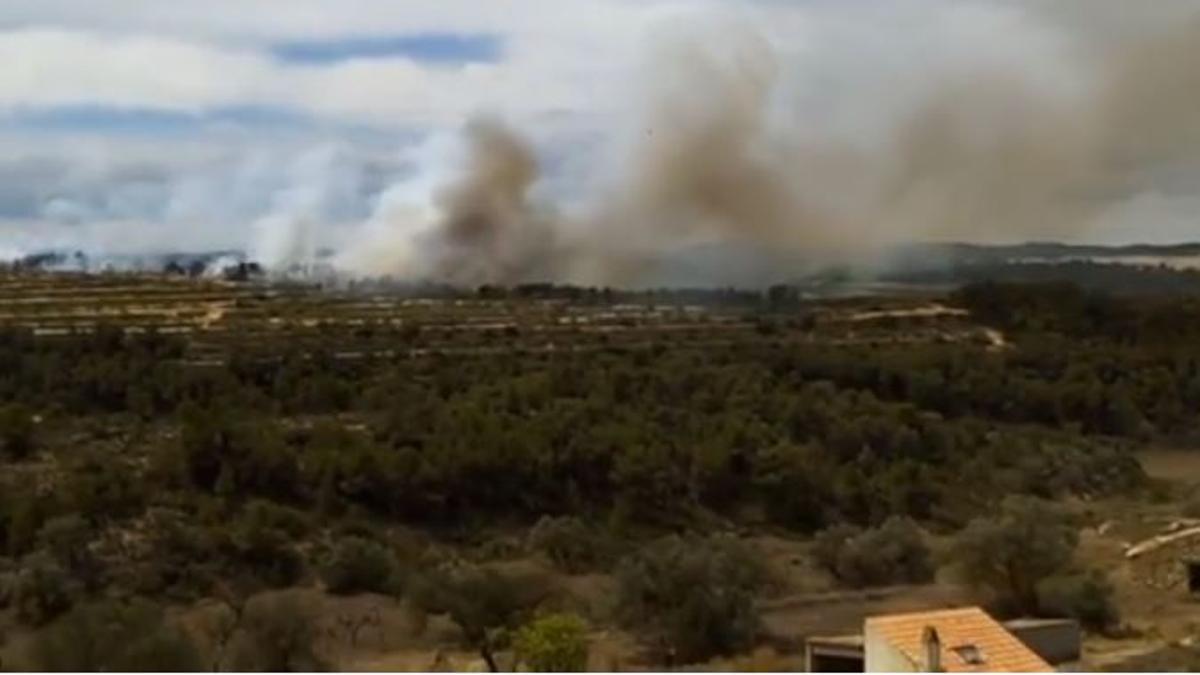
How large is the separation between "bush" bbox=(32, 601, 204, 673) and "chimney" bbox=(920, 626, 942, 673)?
1176cm

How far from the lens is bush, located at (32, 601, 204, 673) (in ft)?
88.3

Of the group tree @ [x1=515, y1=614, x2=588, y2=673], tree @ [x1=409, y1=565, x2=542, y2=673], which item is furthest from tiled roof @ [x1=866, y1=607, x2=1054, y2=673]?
tree @ [x1=409, y1=565, x2=542, y2=673]

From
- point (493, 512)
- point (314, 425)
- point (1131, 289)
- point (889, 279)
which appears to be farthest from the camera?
point (889, 279)

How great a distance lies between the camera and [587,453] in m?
47.9

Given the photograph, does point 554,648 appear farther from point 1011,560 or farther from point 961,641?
point 1011,560

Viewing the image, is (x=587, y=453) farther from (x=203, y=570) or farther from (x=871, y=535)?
(x=203, y=570)

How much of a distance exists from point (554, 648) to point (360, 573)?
10295 mm

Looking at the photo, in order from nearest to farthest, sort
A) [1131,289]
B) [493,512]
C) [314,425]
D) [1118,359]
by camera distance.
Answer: [493,512] < [314,425] < [1118,359] < [1131,289]

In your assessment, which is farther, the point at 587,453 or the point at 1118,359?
the point at 1118,359

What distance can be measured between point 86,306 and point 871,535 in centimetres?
6859

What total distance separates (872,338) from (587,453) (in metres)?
40.8

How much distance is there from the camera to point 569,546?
134 ft

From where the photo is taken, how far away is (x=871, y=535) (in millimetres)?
40938

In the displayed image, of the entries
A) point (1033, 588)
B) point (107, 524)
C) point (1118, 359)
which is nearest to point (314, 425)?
point (107, 524)
